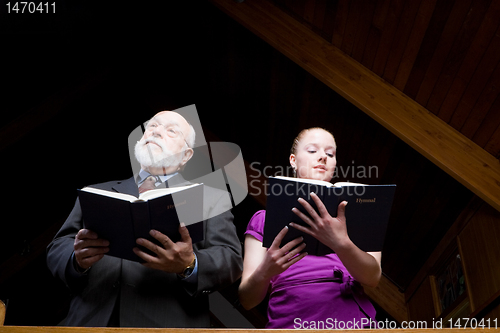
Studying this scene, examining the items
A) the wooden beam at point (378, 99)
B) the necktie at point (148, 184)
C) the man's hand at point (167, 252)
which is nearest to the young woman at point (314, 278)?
the man's hand at point (167, 252)

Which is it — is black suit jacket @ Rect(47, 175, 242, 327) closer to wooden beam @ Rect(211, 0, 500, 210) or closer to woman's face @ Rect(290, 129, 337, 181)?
woman's face @ Rect(290, 129, 337, 181)

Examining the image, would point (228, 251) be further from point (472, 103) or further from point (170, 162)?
point (472, 103)

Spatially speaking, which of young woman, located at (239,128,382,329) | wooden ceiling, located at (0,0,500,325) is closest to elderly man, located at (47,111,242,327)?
young woman, located at (239,128,382,329)

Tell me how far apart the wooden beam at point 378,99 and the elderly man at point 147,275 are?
5.47 ft

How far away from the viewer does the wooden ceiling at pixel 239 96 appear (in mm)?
2732

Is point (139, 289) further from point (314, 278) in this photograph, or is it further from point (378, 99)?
point (378, 99)

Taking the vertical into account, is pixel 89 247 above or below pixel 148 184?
below

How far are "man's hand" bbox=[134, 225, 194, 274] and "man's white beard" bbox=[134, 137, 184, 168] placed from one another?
0.51 m

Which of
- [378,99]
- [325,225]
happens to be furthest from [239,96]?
[325,225]

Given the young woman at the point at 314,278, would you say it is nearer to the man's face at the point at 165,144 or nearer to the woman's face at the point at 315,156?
the woman's face at the point at 315,156

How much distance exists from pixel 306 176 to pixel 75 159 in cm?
401

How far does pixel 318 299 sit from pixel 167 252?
22.5 inches

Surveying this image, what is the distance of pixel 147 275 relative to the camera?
159cm

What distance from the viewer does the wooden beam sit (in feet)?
9.17
